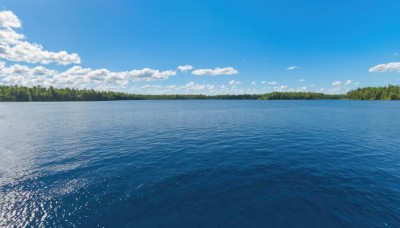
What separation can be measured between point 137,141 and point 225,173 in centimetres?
2240

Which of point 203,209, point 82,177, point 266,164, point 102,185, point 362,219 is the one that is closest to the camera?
point 362,219

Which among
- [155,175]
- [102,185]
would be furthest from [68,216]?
[155,175]

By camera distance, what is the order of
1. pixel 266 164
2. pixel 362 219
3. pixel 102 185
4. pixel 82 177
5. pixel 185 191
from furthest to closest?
pixel 266 164 < pixel 82 177 < pixel 102 185 < pixel 185 191 < pixel 362 219

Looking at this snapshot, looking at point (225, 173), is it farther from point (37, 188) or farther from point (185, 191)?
point (37, 188)

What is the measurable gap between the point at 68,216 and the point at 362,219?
77.0ft

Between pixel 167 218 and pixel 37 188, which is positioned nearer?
pixel 167 218

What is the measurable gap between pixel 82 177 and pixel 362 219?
90.7 ft

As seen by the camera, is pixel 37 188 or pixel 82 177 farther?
pixel 82 177

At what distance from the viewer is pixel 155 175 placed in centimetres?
2092

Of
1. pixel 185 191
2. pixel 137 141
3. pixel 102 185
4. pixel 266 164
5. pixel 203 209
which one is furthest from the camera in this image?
pixel 137 141

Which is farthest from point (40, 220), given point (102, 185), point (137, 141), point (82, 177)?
point (137, 141)

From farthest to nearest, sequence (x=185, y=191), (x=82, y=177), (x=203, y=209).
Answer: (x=82, y=177) < (x=185, y=191) < (x=203, y=209)

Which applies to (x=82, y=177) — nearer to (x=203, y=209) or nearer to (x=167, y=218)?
(x=167, y=218)

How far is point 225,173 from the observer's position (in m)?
21.5
